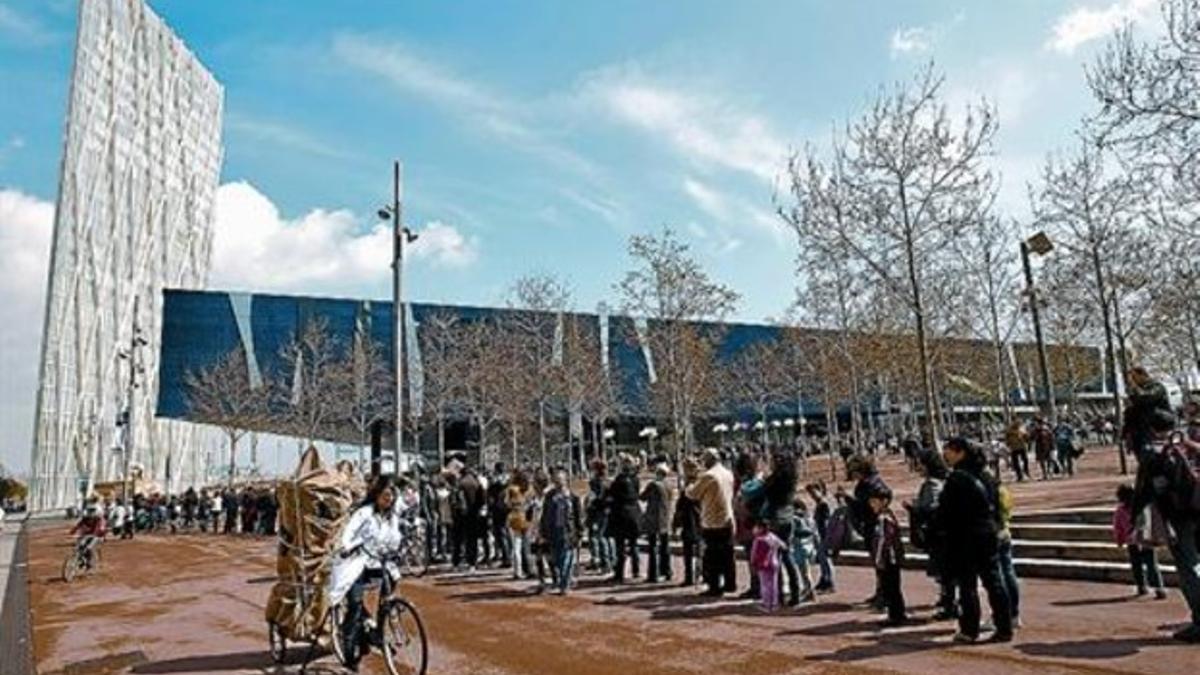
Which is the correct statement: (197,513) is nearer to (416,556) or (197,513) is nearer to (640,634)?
(416,556)

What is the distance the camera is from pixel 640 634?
30.0 ft

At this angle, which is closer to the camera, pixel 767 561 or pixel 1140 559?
pixel 1140 559

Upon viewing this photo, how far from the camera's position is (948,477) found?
7770mm

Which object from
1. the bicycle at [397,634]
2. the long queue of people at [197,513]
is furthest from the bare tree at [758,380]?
the bicycle at [397,634]

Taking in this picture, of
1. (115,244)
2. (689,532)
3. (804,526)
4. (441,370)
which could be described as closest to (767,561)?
(804,526)

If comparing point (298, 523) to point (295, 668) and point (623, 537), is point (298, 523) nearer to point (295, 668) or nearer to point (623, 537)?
point (295, 668)

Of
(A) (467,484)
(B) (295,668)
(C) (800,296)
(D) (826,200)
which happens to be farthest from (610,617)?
(C) (800,296)

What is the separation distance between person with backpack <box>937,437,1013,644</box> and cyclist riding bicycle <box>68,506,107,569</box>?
19742mm

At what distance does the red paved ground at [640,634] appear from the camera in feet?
23.6

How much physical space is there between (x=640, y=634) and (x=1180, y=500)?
5023mm

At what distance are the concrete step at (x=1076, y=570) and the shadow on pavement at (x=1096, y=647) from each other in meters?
2.52

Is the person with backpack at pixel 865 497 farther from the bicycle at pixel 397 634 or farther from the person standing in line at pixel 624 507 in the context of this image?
the bicycle at pixel 397 634

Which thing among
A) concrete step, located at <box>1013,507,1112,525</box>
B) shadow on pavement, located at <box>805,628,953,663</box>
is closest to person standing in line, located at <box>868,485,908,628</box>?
shadow on pavement, located at <box>805,628,953,663</box>

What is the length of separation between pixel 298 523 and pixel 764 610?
516cm
